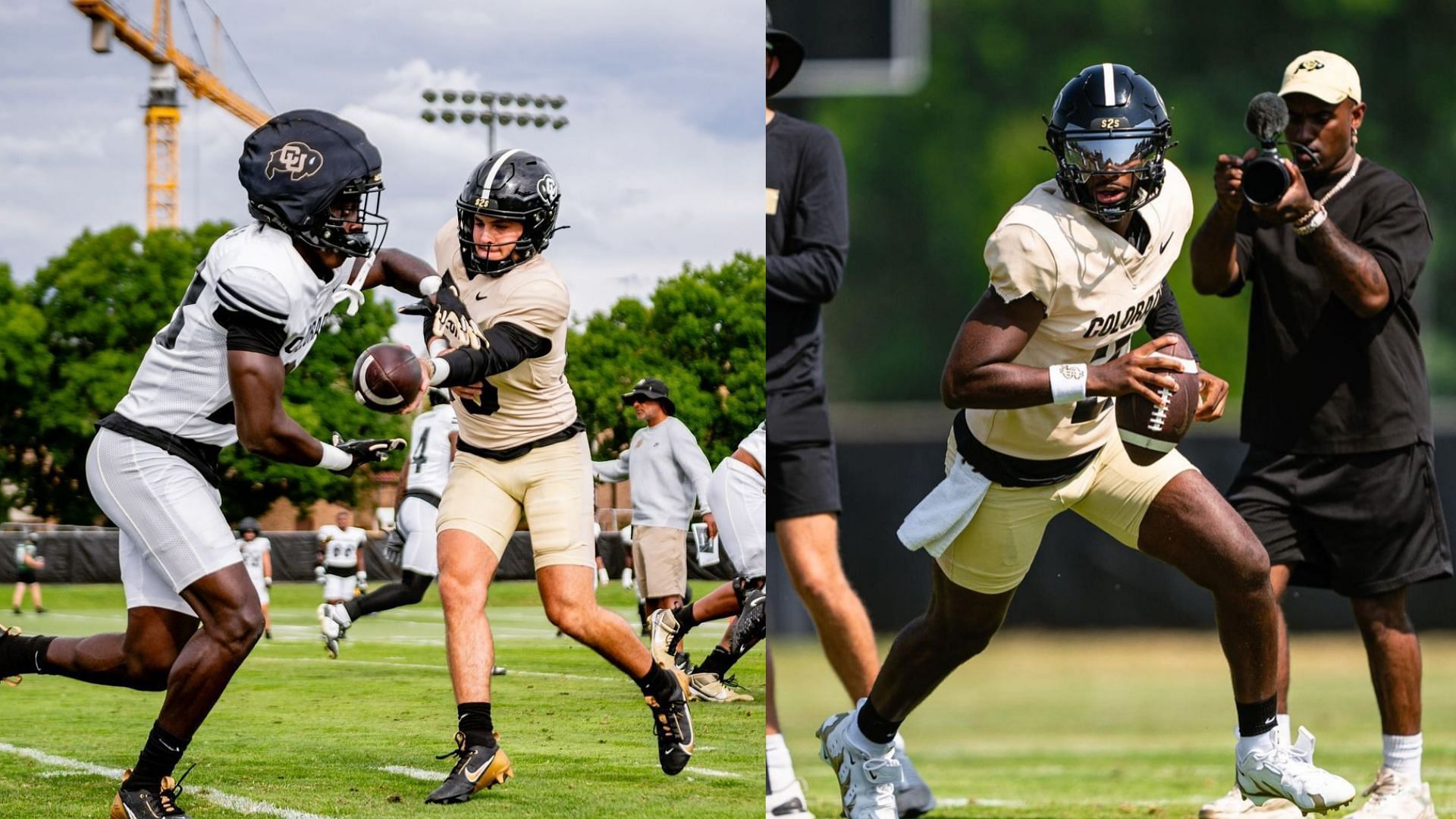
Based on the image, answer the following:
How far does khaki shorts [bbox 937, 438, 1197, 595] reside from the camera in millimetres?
3334

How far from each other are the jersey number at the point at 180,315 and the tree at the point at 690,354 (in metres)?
0.81

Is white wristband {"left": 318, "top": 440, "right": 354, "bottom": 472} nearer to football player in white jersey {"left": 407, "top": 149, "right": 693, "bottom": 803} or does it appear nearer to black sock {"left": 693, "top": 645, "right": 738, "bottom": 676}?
football player in white jersey {"left": 407, "top": 149, "right": 693, "bottom": 803}

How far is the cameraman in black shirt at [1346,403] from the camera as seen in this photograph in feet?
12.6

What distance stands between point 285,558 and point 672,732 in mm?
943

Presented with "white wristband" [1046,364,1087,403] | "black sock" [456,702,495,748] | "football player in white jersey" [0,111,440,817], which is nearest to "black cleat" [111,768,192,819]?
"football player in white jersey" [0,111,440,817]

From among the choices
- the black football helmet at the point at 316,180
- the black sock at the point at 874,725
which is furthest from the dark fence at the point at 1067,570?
the black football helmet at the point at 316,180

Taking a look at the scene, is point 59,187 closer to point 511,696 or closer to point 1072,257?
point 511,696

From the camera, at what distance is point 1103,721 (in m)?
6.46

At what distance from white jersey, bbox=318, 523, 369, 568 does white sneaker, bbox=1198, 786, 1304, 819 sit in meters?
2.05

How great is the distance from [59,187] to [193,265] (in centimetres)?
41

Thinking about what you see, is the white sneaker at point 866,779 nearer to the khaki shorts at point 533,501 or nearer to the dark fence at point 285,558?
the dark fence at point 285,558

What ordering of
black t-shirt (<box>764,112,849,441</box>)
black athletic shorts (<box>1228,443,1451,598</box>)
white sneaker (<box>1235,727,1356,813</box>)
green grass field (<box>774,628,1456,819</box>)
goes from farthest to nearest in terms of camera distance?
green grass field (<box>774,628,1456,819</box>), black athletic shorts (<box>1228,443,1451,598</box>), black t-shirt (<box>764,112,849,441</box>), white sneaker (<box>1235,727,1356,813</box>)

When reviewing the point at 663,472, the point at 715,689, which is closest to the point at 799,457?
the point at 663,472

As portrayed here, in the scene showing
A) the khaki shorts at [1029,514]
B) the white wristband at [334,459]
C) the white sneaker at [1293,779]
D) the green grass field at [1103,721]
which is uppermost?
the white wristband at [334,459]
